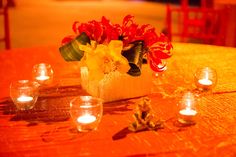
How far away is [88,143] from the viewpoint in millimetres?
991

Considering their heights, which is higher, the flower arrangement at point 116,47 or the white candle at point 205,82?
the flower arrangement at point 116,47

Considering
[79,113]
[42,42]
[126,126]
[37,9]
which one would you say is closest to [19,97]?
[79,113]

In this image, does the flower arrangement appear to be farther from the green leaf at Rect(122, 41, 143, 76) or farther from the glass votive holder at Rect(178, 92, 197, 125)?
the glass votive holder at Rect(178, 92, 197, 125)

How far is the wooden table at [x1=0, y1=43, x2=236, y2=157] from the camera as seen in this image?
955 millimetres

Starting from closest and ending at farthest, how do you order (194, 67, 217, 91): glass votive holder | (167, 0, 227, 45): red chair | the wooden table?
the wooden table, (194, 67, 217, 91): glass votive holder, (167, 0, 227, 45): red chair

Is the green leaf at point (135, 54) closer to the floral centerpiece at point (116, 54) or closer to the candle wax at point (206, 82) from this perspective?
the floral centerpiece at point (116, 54)

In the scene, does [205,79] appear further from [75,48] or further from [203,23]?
[203,23]

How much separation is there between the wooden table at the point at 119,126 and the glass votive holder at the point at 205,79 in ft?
0.08

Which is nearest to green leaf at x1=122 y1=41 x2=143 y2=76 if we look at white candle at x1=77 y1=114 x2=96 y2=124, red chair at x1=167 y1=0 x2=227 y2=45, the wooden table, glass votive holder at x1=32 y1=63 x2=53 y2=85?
the wooden table

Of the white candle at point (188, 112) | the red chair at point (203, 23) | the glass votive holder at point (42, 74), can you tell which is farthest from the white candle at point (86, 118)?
the red chair at point (203, 23)

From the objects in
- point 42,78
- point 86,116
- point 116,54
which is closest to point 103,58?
point 116,54

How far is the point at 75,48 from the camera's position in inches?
49.7

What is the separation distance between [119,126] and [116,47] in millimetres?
244

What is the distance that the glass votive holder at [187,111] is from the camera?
112cm
